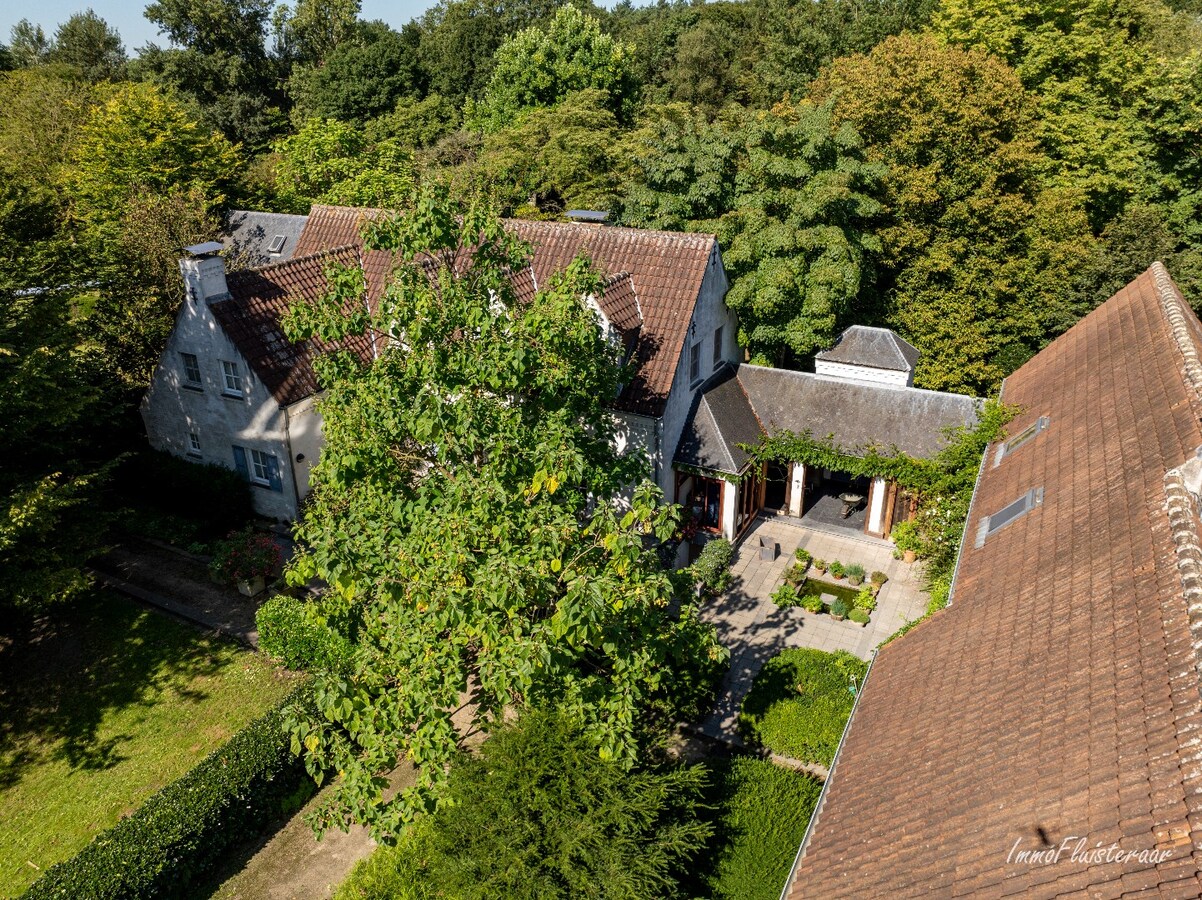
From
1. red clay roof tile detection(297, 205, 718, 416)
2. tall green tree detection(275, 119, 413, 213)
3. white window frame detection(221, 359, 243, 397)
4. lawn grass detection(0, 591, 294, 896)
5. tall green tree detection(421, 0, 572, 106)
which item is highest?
tall green tree detection(421, 0, 572, 106)

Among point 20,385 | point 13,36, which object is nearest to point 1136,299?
point 20,385

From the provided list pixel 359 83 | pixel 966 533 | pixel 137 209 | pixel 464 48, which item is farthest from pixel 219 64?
pixel 966 533

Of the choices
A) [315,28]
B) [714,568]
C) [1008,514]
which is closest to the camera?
[1008,514]

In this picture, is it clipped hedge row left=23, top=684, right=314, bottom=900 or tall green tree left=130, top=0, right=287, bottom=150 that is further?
tall green tree left=130, top=0, right=287, bottom=150

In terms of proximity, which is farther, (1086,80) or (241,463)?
(1086,80)

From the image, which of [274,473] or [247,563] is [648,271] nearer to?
→ [274,473]

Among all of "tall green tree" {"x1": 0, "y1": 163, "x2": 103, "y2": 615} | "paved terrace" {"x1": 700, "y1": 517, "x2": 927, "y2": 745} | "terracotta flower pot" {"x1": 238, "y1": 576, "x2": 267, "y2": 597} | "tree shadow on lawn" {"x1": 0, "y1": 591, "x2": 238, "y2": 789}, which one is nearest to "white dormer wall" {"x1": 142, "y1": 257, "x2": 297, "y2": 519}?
"terracotta flower pot" {"x1": 238, "y1": 576, "x2": 267, "y2": 597}

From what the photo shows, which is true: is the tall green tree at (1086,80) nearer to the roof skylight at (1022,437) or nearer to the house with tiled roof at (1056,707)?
the roof skylight at (1022,437)

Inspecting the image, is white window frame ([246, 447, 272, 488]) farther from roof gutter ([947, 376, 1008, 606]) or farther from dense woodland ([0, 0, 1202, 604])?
roof gutter ([947, 376, 1008, 606])

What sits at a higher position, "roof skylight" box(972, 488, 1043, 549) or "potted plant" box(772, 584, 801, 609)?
"roof skylight" box(972, 488, 1043, 549)
